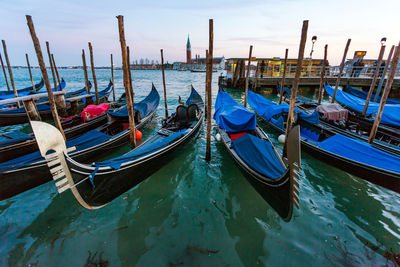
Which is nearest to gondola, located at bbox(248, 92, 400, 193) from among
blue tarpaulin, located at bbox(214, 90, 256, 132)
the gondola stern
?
blue tarpaulin, located at bbox(214, 90, 256, 132)

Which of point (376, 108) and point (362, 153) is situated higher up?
point (376, 108)

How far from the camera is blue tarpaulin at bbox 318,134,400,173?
394 centimetres

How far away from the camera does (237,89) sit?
867 inches

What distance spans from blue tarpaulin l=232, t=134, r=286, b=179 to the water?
876mm

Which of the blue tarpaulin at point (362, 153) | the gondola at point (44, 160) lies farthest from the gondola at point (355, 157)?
the gondola at point (44, 160)

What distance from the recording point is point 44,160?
13.4 ft

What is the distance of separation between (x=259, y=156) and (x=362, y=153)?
8.57 ft

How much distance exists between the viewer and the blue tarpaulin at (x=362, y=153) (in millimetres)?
3939

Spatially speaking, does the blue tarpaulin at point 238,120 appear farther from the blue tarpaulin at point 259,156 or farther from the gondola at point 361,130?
the gondola at point 361,130

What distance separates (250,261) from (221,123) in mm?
4542

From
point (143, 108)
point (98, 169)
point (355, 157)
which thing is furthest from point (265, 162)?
point (143, 108)

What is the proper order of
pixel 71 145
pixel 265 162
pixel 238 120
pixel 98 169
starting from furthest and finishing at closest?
1. pixel 238 120
2. pixel 71 145
3. pixel 265 162
4. pixel 98 169

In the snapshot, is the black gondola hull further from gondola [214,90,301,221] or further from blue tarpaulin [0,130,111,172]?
blue tarpaulin [0,130,111,172]

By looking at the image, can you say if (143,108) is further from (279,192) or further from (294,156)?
(294,156)
